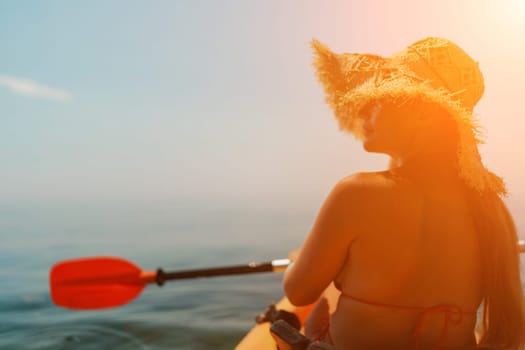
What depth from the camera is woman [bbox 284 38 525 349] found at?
1.27 metres

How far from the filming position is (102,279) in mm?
2500

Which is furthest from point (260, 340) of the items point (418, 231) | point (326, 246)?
point (418, 231)

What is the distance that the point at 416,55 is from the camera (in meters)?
1.50

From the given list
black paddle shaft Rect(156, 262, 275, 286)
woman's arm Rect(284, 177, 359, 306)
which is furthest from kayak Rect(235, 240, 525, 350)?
woman's arm Rect(284, 177, 359, 306)

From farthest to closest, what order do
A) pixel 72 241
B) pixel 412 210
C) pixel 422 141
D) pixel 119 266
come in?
1. pixel 72 241
2. pixel 119 266
3. pixel 422 141
4. pixel 412 210

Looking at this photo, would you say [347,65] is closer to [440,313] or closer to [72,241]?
[440,313]

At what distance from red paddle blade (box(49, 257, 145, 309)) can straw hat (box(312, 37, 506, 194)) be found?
1.61m

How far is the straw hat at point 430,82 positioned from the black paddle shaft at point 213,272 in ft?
4.03

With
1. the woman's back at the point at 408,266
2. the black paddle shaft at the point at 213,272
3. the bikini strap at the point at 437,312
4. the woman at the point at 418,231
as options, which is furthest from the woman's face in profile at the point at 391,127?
the black paddle shaft at the point at 213,272

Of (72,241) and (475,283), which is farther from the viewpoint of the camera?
(72,241)

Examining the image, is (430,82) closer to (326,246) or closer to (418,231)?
(418,231)

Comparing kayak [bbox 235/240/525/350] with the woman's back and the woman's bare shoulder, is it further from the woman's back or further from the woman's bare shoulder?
the woman's bare shoulder

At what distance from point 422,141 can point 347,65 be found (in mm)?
417

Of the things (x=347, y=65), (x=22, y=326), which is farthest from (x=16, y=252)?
(x=347, y=65)
